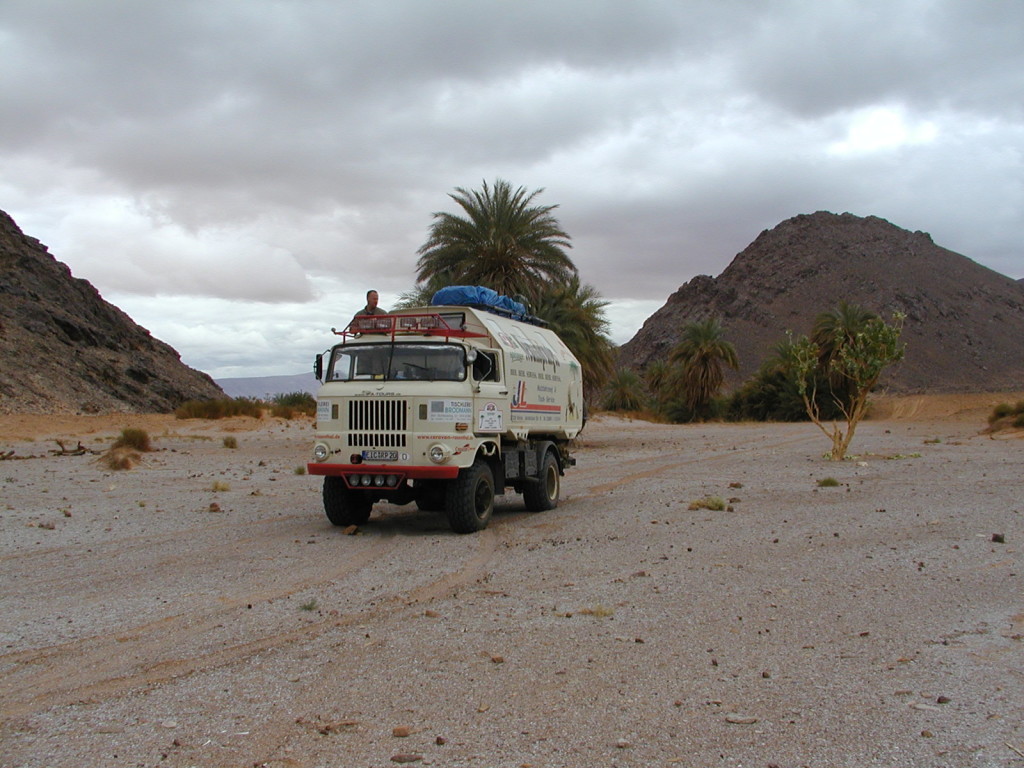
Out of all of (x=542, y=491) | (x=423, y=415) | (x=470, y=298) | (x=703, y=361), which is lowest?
(x=542, y=491)

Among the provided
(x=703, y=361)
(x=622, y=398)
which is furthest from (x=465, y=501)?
(x=622, y=398)

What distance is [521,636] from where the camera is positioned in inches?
275

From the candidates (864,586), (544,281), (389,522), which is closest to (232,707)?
(864,586)

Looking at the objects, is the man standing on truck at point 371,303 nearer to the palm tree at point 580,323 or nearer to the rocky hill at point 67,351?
→ the palm tree at point 580,323

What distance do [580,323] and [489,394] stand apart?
21.2 metres

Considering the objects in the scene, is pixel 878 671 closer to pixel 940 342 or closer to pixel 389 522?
pixel 389 522

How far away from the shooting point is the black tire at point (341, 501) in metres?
13.0

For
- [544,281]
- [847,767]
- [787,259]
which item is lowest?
[847,767]

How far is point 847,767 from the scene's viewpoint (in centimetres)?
454

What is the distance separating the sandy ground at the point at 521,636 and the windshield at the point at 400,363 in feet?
7.16

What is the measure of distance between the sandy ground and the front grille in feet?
4.31

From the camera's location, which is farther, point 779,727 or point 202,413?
point 202,413

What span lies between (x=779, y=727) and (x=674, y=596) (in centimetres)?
324

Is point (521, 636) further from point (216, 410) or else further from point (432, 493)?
point (216, 410)
